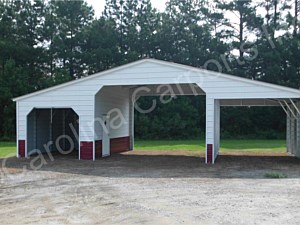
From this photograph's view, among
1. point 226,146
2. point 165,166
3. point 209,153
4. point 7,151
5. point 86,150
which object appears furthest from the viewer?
point 226,146

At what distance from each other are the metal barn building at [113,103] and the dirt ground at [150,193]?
6.49 feet

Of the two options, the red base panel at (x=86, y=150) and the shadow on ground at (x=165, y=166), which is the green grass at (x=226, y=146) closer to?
the shadow on ground at (x=165, y=166)

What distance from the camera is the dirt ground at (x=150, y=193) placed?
635cm

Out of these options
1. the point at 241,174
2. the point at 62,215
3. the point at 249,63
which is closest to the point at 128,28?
the point at 249,63

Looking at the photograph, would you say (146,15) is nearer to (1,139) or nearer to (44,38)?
(44,38)

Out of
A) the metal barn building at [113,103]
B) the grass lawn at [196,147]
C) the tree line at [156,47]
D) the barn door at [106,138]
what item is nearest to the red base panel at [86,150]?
the metal barn building at [113,103]

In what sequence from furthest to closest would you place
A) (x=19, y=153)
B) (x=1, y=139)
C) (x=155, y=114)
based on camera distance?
1. (x=155, y=114)
2. (x=1, y=139)
3. (x=19, y=153)

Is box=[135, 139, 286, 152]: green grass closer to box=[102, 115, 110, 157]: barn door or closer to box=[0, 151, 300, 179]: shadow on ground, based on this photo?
box=[102, 115, 110, 157]: barn door

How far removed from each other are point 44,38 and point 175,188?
2924 cm

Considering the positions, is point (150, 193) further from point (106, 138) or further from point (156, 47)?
point (156, 47)

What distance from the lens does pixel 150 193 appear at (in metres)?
8.41

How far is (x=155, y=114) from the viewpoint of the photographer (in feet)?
107

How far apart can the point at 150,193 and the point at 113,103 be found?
9615mm

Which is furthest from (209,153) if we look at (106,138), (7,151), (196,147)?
(7,151)
